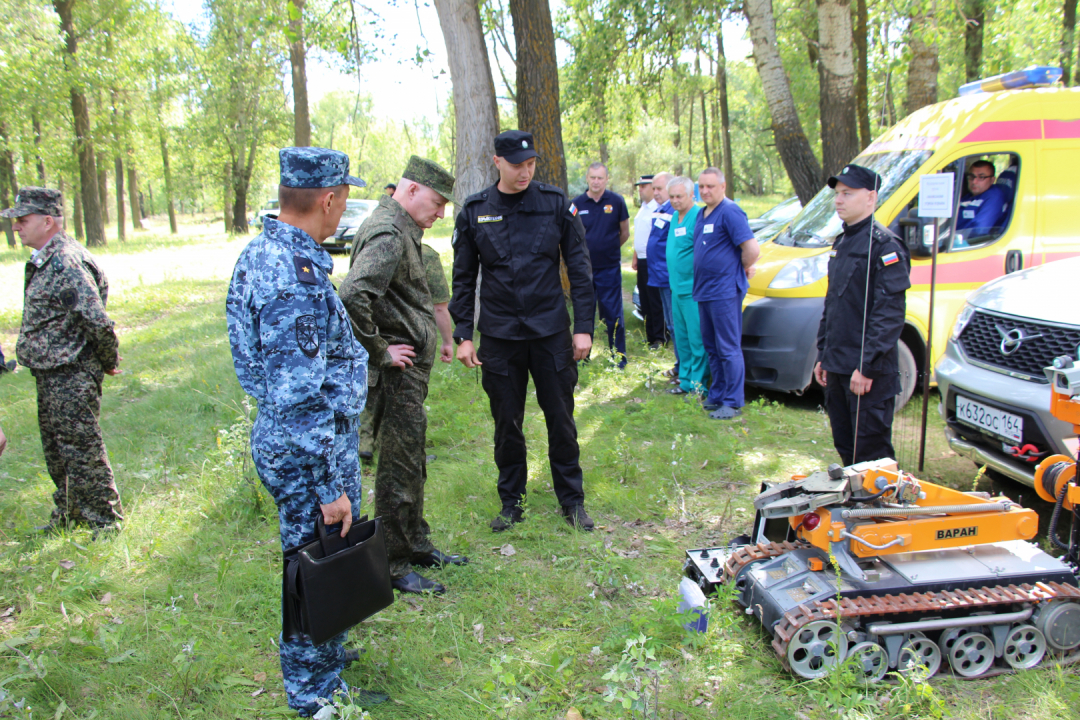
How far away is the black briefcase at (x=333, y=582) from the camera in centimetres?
251

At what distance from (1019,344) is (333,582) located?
12.7 feet

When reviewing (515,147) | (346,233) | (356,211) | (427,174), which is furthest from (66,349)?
(356,211)

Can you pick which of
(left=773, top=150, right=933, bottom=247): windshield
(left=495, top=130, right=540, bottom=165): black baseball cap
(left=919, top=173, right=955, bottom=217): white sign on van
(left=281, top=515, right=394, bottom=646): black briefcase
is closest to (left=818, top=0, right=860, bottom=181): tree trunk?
(left=773, top=150, right=933, bottom=247): windshield

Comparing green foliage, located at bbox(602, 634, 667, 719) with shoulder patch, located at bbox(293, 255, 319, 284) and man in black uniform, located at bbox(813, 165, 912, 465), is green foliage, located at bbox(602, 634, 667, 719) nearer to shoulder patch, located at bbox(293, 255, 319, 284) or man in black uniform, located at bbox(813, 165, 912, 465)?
shoulder patch, located at bbox(293, 255, 319, 284)

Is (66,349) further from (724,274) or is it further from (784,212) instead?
(784,212)

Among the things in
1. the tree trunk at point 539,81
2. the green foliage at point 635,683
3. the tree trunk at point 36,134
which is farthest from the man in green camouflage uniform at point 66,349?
the tree trunk at point 36,134

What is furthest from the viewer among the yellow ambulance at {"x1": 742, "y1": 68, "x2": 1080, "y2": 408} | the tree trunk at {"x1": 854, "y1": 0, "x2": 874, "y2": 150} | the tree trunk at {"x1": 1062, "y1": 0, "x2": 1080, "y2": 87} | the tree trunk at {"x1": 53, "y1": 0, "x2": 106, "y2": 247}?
the tree trunk at {"x1": 53, "y1": 0, "x2": 106, "y2": 247}

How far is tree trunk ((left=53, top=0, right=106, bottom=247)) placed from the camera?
22562 mm

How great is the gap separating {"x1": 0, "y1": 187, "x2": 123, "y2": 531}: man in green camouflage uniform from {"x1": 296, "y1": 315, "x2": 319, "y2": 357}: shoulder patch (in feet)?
8.73

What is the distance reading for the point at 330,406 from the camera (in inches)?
100

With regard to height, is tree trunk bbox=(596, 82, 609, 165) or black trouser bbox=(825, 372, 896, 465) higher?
tree trunk bbox=(596, 82, 609, 165)

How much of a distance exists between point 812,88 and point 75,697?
29023 mm

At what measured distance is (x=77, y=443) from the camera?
14.4 feet

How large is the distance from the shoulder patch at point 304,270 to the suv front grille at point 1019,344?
3819mm
